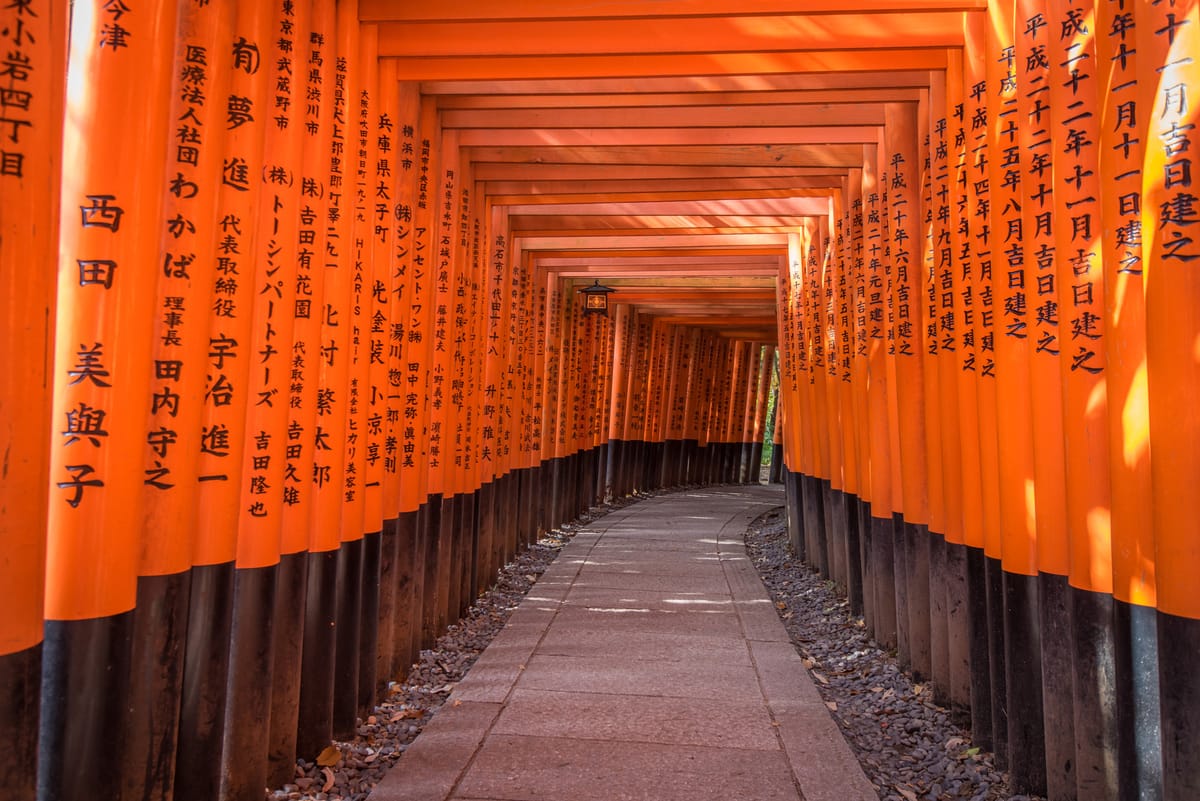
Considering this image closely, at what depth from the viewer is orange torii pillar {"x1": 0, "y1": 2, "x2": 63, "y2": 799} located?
1.75 m

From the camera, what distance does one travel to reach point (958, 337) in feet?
13.9

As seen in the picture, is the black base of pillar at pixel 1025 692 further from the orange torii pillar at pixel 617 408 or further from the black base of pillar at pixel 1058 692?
the orange torii pillar at pixel 617 408

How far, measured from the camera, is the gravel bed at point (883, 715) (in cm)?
365

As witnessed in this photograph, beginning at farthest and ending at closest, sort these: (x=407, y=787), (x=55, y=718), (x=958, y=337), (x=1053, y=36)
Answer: (x=958, y=337)
(x=407, y=787)
(x=1053, y=36)
(x=55, y=718)

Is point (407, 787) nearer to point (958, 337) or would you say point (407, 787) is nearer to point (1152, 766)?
point (1152, 766)

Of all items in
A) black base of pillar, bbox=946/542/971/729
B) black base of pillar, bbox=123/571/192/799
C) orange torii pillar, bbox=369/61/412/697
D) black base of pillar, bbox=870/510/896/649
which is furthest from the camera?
black base of pillar, bbox=870/510/896/649

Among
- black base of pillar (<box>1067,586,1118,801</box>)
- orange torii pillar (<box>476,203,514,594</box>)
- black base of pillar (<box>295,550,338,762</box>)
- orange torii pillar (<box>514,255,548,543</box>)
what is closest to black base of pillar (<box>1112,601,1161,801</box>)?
black base of pillar (<box>1067,586,1118,801</box>)

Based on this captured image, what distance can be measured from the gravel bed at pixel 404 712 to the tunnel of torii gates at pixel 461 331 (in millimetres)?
139

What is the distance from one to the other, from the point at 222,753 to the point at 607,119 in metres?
4.44

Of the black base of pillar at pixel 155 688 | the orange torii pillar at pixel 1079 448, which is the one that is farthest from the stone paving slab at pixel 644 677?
the black base of pillar at pixel 155 688

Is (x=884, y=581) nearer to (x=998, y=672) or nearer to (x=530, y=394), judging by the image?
(x=998, y=672)

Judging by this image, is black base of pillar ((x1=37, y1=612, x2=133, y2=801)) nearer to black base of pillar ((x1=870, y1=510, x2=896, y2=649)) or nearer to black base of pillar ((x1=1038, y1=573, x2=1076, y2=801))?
black base of pillar ((x1=1038, y1=573, x2=1076, y2=801))

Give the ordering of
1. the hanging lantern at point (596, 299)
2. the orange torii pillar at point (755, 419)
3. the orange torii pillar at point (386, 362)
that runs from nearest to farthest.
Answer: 1. the orange torii pillar at point (386, 362)
2. the hanging lantern at point (596, 299)
3. the orange torii pillar at point (755, 419)

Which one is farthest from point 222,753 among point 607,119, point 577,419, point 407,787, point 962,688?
point 577,419
